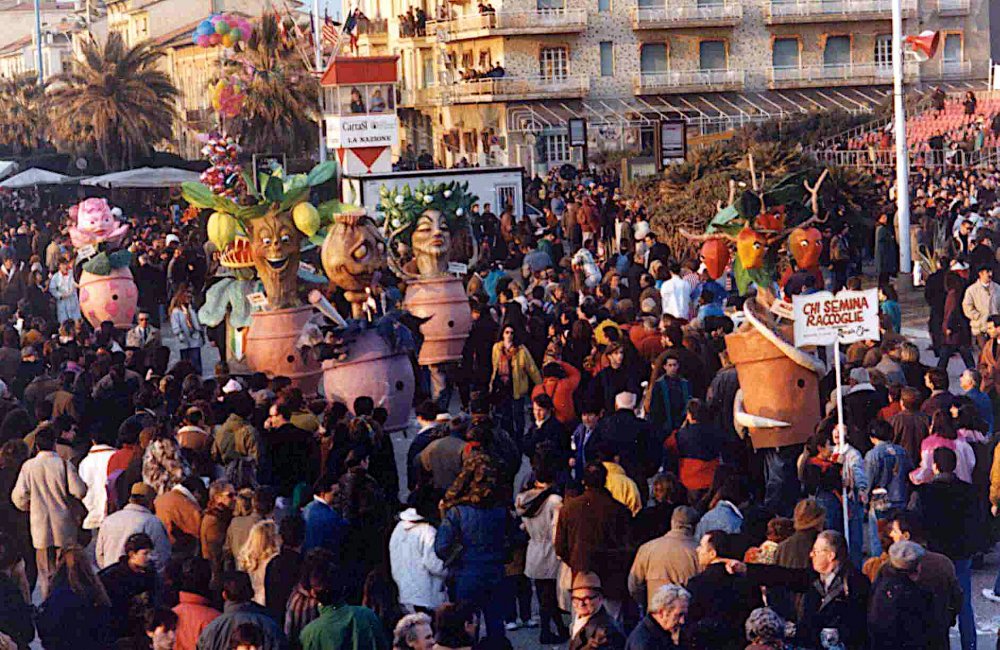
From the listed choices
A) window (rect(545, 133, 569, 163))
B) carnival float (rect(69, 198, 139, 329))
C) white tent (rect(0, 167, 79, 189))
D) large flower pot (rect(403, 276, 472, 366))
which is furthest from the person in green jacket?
window (rect(545, 133, 569, 163))

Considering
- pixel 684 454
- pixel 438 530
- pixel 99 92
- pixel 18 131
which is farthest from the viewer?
pixel 18 131

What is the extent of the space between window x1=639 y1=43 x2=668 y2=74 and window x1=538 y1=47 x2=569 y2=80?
246 centimetres

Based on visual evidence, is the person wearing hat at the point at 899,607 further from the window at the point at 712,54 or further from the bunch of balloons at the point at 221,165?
the window at the point at 712,54

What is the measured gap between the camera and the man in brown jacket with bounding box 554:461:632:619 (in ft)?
33.6

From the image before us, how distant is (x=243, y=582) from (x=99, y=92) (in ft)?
173

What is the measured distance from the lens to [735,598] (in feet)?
29.0

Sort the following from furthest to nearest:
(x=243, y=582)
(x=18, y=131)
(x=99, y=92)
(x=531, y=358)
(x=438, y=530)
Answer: (x=18, y=131), (x=99, y=92), (x=531, y=358), (x=438, y=530), (x=243, y=582)

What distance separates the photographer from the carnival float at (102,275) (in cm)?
2097

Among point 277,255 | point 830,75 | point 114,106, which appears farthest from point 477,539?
point 830,75

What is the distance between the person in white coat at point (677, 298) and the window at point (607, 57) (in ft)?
145

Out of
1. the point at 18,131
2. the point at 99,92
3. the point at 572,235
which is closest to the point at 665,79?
the point at 99,92

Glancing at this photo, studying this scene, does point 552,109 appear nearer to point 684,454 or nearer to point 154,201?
point 154,201

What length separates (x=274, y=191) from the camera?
693 inches

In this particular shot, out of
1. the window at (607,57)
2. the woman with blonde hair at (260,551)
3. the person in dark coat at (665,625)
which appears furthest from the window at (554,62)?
the person in dark coat at (665,625)
